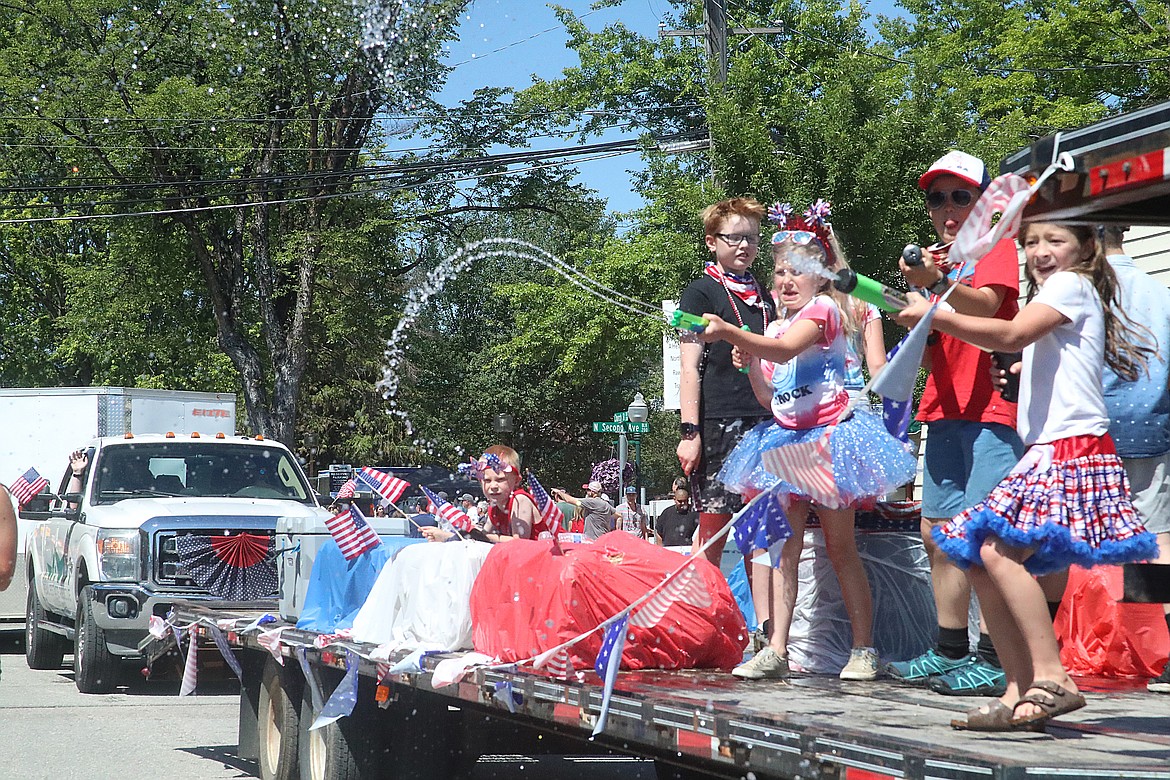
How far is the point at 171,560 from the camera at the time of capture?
11898 mm

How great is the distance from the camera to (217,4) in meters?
32.1

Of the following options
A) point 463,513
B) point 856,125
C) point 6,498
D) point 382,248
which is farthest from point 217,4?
point 6,498

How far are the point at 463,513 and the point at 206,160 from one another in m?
27.1

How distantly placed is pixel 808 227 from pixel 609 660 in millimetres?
1818

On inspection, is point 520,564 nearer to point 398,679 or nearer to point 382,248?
point 398,679

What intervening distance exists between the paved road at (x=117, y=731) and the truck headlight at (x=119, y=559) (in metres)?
1.04

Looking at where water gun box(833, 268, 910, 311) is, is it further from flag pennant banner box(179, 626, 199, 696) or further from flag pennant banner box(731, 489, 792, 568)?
flag pennant banner box(179, 626, 199, 696)

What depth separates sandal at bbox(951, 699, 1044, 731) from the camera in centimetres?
343

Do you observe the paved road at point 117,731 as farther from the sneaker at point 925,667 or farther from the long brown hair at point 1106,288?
the long brown hair at point 1106,288

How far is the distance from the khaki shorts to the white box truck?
16.8 meters

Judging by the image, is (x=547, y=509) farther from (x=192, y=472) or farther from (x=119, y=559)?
(x=192, y=472)

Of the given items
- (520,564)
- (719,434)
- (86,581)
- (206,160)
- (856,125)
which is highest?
(206,160)

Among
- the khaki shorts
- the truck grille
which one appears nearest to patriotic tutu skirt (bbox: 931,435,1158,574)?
the khaki shorts

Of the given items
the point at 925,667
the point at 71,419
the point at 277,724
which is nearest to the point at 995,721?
the point at 925,667
